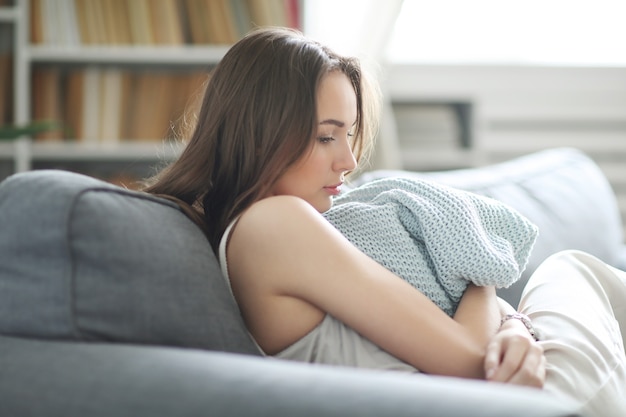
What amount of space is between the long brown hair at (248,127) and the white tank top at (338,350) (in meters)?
0.20

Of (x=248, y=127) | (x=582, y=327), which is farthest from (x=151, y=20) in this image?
(x=582, y=327)

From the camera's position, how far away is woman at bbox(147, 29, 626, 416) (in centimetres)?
97

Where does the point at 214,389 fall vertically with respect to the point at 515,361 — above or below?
above

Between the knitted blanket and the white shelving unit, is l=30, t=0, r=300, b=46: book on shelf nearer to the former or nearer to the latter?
the white shelving unit

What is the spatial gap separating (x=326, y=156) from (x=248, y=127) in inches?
4.5

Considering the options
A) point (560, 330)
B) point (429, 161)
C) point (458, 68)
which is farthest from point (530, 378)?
point (458, 68)

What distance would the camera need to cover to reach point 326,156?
44.8 inches

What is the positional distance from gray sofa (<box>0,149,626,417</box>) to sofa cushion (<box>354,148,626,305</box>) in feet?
2.77

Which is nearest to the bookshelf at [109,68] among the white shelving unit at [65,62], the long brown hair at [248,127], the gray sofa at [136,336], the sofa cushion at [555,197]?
the white shelving unit at [65,62]

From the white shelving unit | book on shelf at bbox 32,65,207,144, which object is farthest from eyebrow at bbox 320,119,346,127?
book on shelf at bbox 32,65,207,144

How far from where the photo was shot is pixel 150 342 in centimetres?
83

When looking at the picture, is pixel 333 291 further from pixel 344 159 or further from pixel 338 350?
pixel 344 159

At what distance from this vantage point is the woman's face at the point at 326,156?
112 centimetres

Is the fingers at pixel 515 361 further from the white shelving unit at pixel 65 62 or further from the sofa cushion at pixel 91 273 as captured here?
the white shelving unit at pixel 65 62
